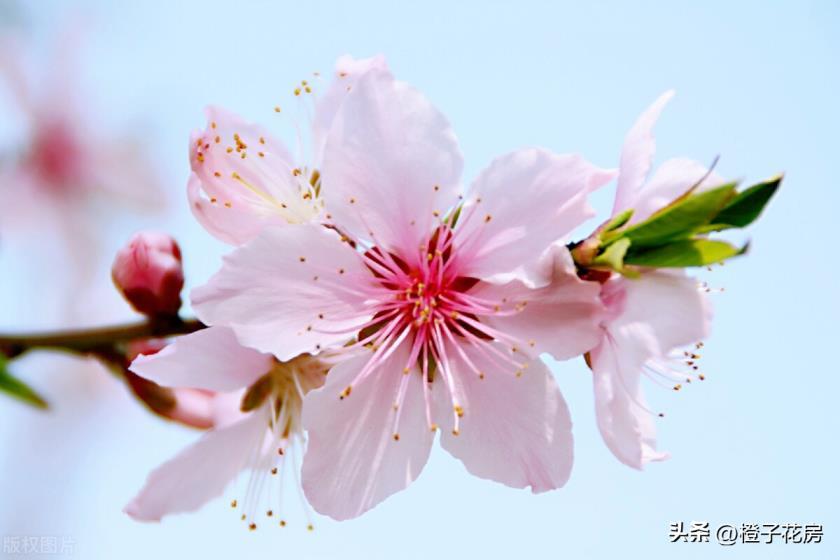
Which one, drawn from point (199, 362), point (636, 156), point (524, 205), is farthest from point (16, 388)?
point (636, 156)

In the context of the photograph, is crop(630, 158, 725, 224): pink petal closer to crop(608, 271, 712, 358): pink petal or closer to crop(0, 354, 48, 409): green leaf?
crop(608, 271, 712, 358): pink petal

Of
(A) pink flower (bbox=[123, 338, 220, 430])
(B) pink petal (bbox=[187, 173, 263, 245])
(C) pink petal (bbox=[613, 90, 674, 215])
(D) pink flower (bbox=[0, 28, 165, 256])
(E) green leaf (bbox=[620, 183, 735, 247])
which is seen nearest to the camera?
(E) green leaf (bbox=[620, 183, 735, 247])

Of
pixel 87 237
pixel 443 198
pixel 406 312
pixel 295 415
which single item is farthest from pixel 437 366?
pixel 87 237

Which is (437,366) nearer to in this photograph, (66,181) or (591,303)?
(591,303)

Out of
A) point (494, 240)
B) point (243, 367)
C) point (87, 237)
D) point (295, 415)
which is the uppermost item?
Answer: point (494, 240)

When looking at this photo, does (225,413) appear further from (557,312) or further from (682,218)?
(682,218)

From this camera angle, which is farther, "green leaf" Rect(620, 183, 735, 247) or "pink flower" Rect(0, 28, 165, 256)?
"pink flower" Rect(0, 28, 165, 256)

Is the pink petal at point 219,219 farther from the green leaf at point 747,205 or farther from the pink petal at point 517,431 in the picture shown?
the green leaf at point 747,205

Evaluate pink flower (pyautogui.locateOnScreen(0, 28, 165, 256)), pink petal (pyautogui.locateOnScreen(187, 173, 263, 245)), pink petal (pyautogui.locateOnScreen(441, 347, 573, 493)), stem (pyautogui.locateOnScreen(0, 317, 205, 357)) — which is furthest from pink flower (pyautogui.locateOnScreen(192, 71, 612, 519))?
pink flower (pyautogui.locateOnScreen(0, 28, 165, 256))
